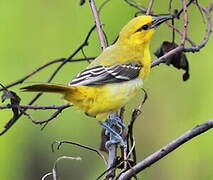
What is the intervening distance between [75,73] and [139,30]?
23.4 inches

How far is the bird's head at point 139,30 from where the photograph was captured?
6.64 feet

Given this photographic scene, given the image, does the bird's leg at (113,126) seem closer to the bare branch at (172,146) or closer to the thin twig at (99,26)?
the thin twig at (99,26)

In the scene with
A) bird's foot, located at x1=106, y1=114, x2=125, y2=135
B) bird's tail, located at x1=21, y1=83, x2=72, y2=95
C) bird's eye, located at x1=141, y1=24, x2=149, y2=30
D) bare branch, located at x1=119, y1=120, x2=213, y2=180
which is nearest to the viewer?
bare branch, located at x1=119, y1=120, x2=213, y2=180

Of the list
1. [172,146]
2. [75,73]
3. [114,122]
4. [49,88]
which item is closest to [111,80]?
[114,122]

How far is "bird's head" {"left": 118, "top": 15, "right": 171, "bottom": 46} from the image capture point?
6.64 feet

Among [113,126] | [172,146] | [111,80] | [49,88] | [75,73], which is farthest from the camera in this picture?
[75,73]

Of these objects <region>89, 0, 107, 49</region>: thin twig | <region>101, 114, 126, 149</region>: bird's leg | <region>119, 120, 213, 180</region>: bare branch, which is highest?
<region>89, 0, 107, 49</region>: thin twig

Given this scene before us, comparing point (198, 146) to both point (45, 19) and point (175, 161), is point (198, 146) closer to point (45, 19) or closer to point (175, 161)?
point (175, 161)

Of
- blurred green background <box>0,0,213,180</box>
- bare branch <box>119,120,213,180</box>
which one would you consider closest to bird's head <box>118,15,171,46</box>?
blurred green background <box>0,0,213,180</box>

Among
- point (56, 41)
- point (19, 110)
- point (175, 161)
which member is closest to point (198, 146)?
point (175, 161)

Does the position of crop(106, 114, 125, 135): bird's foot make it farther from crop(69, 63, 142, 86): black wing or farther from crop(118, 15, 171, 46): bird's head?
crop(118, 15, 171, 46): bird's head

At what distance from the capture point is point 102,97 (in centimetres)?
199

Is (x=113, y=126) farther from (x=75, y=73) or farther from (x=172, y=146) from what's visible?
(x=75, y=73)

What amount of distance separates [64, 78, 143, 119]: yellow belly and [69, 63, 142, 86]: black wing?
17mm
